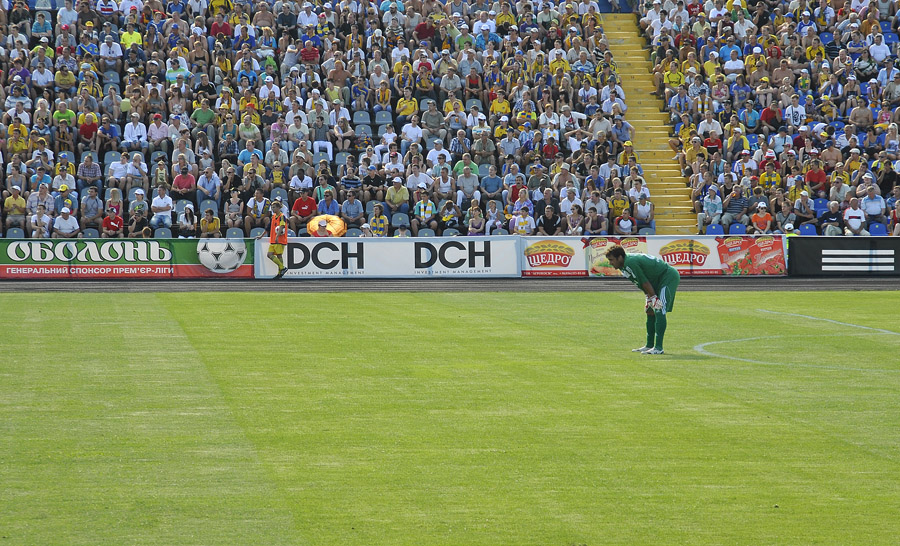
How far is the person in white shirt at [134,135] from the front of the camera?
31.9 m

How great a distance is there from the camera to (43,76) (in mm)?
32781

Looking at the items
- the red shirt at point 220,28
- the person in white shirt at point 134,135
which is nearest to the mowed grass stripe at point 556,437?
the person in white shirt at point 134,135

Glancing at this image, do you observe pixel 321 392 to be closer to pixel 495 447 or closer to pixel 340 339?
pixel 495 447

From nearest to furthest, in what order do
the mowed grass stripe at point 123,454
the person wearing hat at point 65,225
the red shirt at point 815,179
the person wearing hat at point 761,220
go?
1. the mowed grass stripe at point 123,454
2. the person wearing hat at point 65,225
3. the person wearing hat at point 761,220
4. the red shirt at point 815,179

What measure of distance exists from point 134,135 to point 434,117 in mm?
8758

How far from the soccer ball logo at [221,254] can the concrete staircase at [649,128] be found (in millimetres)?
12363

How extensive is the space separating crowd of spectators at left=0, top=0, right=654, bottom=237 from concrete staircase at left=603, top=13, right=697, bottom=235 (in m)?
1.66

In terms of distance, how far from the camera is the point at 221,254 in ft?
98.3

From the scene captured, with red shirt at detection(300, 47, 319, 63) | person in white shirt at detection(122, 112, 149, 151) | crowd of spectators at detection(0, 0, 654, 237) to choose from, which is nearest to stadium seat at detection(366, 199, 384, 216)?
crowd of spectators at detection(0, 0, 654, 237)

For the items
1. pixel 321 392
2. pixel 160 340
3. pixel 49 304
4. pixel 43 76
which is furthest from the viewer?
pixel 43 76

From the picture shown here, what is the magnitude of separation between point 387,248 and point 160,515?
23248 mm

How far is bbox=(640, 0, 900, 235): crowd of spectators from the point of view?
108ft

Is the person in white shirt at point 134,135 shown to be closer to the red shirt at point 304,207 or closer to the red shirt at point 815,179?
the red shirt at point 304,207

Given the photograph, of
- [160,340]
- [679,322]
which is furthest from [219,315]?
[679,322]
